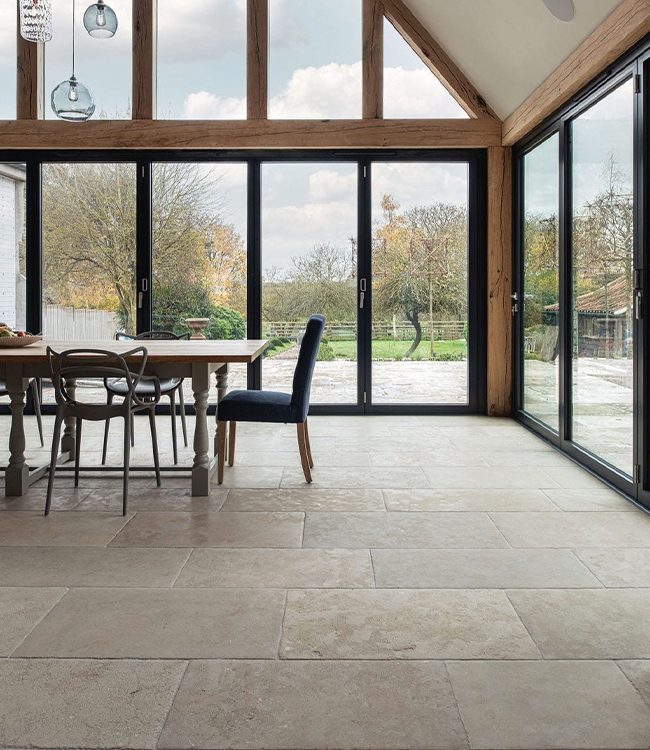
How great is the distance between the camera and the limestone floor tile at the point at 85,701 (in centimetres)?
193

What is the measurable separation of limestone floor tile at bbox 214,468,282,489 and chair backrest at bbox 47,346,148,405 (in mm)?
883

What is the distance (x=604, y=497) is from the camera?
→ 4.32 metres

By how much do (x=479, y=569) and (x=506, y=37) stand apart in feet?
12.9

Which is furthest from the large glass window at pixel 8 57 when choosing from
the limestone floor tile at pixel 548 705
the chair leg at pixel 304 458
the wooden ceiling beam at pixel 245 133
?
the limestone floor tile at pixel 548 705

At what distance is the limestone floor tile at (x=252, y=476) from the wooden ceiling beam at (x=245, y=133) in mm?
3214

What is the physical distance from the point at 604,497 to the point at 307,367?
1742 millimetres

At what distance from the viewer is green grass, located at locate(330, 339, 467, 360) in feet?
24.1

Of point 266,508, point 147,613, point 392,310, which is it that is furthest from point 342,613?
point 392,310

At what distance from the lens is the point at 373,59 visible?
7117 mm

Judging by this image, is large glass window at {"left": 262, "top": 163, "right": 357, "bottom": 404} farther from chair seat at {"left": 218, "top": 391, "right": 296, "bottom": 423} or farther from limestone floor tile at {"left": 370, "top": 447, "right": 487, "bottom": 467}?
chair seat at {"left": 218, "top": 391, "right": 296, "bottom": 423}

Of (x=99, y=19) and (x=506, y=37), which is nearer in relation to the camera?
(x=99, y=19)

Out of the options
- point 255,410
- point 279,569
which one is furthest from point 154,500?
point 279,569

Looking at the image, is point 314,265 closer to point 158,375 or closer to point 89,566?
point 158,375

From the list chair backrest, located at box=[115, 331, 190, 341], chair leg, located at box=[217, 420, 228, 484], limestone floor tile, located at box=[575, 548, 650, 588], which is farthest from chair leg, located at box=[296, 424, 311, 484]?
chair backrest, located at box=[115, 331, 190, 341]
